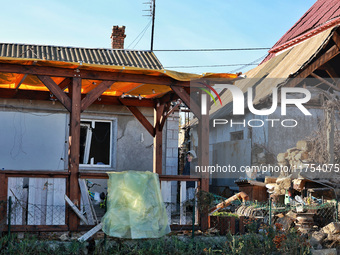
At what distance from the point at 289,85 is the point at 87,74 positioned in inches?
300

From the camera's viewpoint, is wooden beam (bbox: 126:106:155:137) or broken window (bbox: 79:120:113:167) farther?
broken window (bbox: 79:120:113:167)

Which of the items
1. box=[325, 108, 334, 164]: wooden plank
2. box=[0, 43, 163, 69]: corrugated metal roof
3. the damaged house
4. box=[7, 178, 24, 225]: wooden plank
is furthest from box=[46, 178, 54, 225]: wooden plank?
box=[325, 108, 334, 164]: wooden plank

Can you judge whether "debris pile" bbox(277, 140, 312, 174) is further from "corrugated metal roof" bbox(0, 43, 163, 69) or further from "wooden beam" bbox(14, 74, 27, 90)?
"wooden beam" bbox(14, 74, 27, 90)

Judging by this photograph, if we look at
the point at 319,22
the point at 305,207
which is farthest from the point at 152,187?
the point at 319,22

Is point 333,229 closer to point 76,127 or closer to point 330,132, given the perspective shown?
point 330,132

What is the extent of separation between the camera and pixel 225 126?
60.8 feet

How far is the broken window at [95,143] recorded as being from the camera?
13039 millimetres

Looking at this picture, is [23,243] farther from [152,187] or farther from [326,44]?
[326,44]

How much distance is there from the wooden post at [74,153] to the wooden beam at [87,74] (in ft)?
0.57

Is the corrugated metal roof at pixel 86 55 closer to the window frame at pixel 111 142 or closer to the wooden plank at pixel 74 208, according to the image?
the window frame at pixel 111 142

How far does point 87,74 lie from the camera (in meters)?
9.05

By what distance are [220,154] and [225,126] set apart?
1093 millimetres

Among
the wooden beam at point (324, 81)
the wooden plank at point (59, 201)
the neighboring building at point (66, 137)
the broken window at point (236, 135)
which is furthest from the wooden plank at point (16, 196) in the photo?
the broken window at point (236, 135)

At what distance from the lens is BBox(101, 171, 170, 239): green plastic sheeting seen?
7977 millimetres
